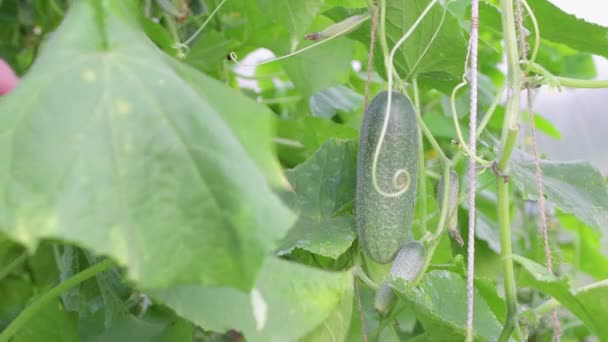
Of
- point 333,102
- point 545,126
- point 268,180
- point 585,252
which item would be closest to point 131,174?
point 268,180

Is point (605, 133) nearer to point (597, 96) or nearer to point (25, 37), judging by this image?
point (597, 96)

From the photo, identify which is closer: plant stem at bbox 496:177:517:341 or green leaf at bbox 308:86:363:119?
plant stem at bbox 496:177:517:341

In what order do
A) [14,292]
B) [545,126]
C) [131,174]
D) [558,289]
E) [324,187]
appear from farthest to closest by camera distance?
[545,126] < [14,292] < [324,187] < [558,289] < [131,174]

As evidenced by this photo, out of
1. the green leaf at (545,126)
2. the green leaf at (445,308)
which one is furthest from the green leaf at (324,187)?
the green leaf at (545,126)

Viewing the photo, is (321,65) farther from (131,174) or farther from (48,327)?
(131,174)

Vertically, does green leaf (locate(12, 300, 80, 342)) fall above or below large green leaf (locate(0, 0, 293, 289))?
below

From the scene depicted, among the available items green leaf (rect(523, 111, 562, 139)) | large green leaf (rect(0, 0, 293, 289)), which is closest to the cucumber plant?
large green leaf (rect(0, 0, 293, 289))

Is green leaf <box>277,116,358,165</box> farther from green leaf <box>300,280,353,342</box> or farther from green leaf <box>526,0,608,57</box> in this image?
green leaf <box>300,280,353,342</box>
